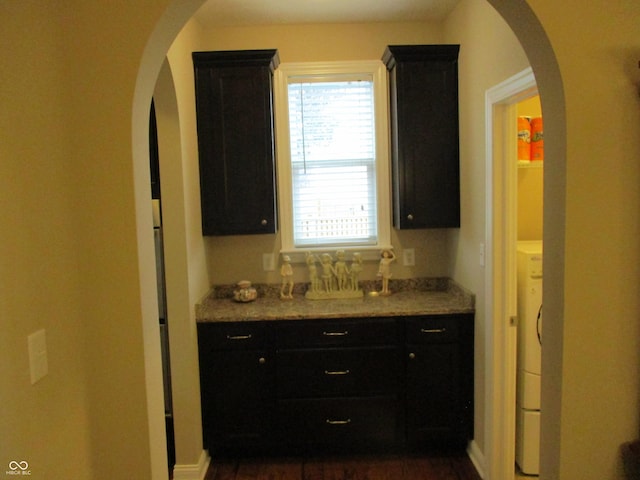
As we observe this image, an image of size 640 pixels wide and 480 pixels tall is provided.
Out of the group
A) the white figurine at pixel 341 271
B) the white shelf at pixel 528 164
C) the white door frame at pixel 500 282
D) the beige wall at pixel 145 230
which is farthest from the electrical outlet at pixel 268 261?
the beige wall at pixel 145 230

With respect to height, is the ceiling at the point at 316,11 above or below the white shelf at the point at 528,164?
above

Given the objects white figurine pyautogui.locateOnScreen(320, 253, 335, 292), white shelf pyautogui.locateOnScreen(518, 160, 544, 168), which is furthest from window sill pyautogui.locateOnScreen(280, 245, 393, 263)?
white shelf pyautogui.locateOnScreen(518, 160, 544, 168)

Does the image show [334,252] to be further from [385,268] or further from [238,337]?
[238,337]

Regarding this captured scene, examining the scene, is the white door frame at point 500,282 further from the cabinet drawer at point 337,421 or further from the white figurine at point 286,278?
the white figurine at point 286,278

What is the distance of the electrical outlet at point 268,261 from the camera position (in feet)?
10.1

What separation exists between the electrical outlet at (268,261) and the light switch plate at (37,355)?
2.04 m

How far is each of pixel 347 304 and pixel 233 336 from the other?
74 centimetres

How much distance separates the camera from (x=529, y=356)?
7.91ft

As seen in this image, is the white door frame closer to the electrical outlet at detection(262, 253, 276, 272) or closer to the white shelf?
the white shelf

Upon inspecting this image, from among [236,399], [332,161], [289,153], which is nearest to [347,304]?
[236,399]

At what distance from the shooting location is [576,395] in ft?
3.97

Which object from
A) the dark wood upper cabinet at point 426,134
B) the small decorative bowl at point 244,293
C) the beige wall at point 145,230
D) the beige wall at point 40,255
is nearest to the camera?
the beige wall at point 40,255

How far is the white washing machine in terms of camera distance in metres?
2.34

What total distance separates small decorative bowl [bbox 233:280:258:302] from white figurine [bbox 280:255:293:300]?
21 cm
